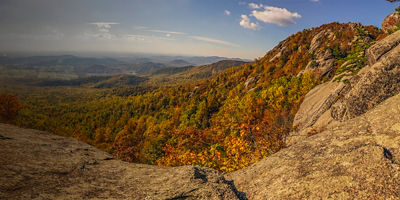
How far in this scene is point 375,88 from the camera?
9438 mm

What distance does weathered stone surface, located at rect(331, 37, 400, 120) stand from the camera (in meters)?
9.03

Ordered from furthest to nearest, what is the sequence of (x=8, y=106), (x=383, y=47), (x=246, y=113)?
(x=8, y=106)
(x=246, y=113)
(x=383, y=47)

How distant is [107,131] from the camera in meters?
139

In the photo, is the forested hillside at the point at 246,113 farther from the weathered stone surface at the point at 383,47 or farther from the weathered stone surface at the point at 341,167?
the weathered stone surface at the point at 341,167

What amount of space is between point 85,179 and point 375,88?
14845 mm

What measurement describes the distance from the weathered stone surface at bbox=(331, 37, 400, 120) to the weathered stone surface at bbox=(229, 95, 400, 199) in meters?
1.05

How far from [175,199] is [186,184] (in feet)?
2.73

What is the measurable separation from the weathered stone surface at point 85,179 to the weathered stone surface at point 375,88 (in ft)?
30.3

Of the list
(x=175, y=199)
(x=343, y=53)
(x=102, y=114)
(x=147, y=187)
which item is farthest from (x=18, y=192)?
(x=102, y=114)

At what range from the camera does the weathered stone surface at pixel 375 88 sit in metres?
9.03

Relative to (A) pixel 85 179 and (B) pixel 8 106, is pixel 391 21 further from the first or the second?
(B) pixel 8 106

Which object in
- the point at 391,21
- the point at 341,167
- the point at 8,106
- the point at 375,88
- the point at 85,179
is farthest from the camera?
the point at 8,106

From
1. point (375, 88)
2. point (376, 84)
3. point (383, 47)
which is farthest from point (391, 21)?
point (375, 88)

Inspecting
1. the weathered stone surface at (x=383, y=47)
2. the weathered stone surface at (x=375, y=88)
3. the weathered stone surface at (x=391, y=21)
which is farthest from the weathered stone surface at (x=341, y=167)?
the weathered stone surface at (x=391, y=21)
